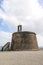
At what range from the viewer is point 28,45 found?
17156 mm

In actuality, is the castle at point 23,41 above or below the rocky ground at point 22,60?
above

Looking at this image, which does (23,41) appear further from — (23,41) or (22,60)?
(22,60)

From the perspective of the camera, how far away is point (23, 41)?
17.2m

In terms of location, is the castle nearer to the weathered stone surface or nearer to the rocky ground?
the weathered stone surface

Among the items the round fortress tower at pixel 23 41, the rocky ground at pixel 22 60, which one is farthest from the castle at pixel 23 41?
the rocky ground at pixel 22 60

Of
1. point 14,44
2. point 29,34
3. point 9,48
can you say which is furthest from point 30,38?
point 9,48

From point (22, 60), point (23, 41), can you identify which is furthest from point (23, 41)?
point (22, 60)

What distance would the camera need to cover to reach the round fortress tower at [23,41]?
673 inches

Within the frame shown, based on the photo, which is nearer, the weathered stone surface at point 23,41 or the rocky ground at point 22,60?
the rocky ground at point 22,60

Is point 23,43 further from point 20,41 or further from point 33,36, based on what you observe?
point 33,36

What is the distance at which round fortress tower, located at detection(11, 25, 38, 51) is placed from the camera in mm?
17094

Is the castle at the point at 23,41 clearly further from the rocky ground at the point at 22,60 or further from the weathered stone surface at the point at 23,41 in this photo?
the rocky ground at the point at 22,60

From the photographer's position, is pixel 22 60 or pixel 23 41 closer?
pixel 22 60

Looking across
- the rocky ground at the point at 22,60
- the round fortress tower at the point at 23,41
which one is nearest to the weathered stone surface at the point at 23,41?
the round fortress tower at the point at 23,41
